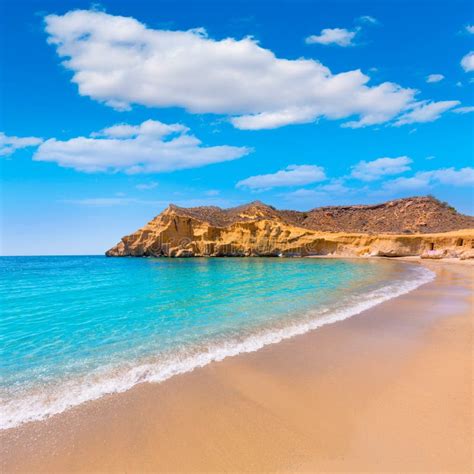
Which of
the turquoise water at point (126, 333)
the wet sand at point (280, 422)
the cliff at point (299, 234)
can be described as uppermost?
the cliff at point (299, 234)

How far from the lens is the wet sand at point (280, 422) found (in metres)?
3.32

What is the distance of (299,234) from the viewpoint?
2564 inches

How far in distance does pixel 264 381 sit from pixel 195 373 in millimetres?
1331

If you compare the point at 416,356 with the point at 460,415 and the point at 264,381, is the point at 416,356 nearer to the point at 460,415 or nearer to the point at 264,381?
the point at 460,415

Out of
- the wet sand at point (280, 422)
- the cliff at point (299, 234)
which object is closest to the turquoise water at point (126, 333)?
the wet sand at point (280, 422)

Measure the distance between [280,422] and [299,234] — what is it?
6241cm

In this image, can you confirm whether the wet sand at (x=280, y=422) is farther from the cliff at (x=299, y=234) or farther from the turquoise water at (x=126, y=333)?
the cliff at (x=299, y=234)

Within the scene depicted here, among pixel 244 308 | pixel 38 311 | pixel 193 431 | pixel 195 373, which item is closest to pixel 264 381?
pixel 195 373

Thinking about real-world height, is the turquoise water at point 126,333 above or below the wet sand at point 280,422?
below

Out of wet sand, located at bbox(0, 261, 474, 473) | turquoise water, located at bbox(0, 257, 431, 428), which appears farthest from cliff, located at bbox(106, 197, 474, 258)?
wet sand, located at bbox(0, 261, 474, 473)

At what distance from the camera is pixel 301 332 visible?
858cm

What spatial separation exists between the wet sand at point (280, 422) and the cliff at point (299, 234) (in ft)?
165

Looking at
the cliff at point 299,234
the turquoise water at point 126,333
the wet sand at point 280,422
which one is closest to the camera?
the wet sand at point 280,422

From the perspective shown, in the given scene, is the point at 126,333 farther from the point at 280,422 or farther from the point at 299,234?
the point at 299,234
